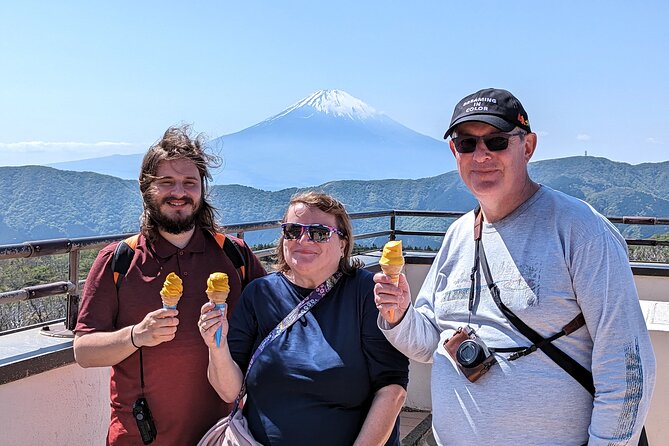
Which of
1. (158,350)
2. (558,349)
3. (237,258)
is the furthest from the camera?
(237,258)

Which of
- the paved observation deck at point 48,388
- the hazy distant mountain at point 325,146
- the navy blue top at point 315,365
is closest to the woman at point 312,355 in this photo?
the navy blue top at point 315,365

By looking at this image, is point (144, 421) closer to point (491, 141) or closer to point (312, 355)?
point (312, 355)

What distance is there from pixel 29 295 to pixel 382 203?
2153 cm

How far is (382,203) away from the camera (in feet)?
81.1

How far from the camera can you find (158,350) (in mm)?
2605

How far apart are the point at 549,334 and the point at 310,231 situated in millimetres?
1003

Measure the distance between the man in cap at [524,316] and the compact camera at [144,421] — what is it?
3.37 ft

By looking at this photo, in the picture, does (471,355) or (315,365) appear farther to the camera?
(315,365)

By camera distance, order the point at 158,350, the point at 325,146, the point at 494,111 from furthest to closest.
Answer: the point at 325,146 < the point at 158,350 < the point at 494,111

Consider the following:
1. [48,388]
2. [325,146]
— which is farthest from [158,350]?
[325,146]

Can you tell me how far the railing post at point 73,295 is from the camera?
3.66 metres

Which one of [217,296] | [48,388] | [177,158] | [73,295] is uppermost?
[177,158]

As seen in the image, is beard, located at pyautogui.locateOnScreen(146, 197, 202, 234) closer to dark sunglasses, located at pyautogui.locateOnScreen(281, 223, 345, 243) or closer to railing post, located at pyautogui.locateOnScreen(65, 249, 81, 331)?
dark sunglasses, located at pyautogui.locateOnScreen(281, 223, 345, 243)

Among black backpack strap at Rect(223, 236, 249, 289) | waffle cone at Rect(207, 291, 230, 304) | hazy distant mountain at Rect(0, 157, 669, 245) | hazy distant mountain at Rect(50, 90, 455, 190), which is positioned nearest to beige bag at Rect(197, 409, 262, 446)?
waffle cone at Rect(207, 291, 230, 304)
